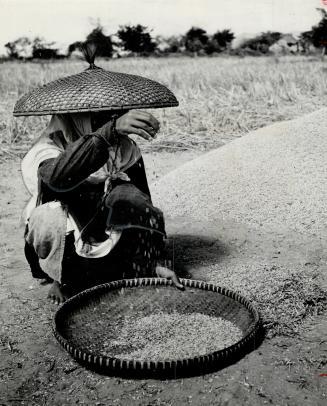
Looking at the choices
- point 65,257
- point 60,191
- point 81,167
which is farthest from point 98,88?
point 65,257

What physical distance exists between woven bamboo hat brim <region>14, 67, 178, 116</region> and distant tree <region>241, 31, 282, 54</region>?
2590 cm

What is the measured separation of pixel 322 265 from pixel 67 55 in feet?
50.6

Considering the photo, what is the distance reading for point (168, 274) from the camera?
2.54 meters

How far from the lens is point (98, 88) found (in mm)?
2014

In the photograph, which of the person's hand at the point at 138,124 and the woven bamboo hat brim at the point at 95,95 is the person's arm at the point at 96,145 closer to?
the person's hand at the point at 138,124

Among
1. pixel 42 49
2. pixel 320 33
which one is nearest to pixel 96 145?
pixel 42 49

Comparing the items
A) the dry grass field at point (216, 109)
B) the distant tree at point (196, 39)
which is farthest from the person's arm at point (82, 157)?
the distant tree at point (196, 39)

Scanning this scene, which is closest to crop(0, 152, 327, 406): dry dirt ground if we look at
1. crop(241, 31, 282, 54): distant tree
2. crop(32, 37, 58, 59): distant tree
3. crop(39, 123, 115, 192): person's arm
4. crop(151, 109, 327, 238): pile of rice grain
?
crop(39, 123, 115, 192): person's arm

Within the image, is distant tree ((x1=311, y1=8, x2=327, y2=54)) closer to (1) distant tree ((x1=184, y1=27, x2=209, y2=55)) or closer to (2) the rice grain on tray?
(1) distant tree ((x1=184, y1=27, x2=209, y2=55))

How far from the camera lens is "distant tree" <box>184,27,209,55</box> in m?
27.8

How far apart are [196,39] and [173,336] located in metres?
27.9

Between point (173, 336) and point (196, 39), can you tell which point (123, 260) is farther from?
point (196, 39)

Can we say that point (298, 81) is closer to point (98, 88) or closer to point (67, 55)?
point (98, 88)

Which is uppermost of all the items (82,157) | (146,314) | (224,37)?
(224,37)
